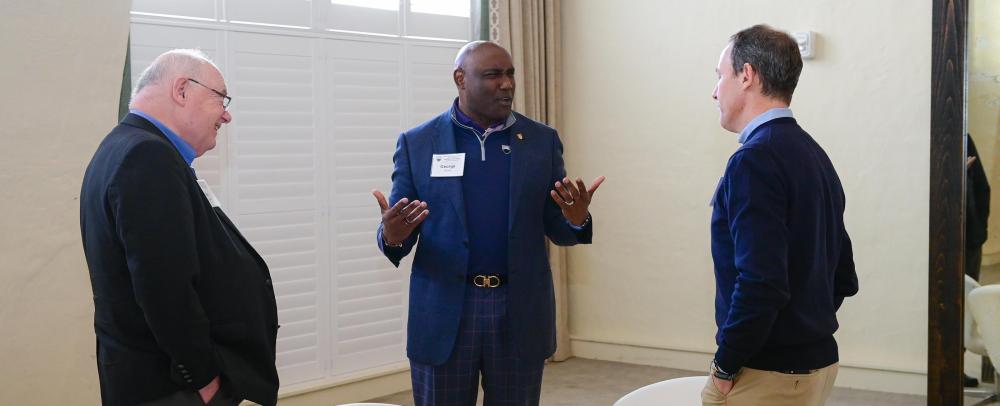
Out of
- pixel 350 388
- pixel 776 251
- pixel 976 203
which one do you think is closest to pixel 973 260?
pixel 976 203

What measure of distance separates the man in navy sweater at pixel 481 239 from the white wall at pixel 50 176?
4.60 feet

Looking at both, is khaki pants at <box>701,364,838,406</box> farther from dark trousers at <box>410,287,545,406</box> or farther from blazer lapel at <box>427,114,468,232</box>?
blazer lapel at <box>427,114,468,232</box>

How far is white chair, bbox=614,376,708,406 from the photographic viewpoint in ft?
8.43

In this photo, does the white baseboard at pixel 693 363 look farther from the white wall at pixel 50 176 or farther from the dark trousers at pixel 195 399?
the dark trousers at pixel 195 399

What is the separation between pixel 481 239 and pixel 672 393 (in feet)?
2.50

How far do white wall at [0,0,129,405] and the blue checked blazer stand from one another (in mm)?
1382

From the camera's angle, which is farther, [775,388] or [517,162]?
[517,162]

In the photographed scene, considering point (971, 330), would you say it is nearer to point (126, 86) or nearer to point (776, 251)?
point (776, 251)

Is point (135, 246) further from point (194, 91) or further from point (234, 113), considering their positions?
point (234, 113)

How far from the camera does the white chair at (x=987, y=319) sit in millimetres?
3576

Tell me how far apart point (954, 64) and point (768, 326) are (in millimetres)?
2467

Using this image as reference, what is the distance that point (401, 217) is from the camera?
2.33 m

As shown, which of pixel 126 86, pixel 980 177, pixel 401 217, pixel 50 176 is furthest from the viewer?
pixel 980 177

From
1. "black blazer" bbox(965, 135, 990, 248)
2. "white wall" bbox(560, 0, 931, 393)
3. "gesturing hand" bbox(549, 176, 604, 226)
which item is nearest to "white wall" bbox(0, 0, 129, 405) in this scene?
"gesturing hand" bbox(549, 176, 604, 226)
